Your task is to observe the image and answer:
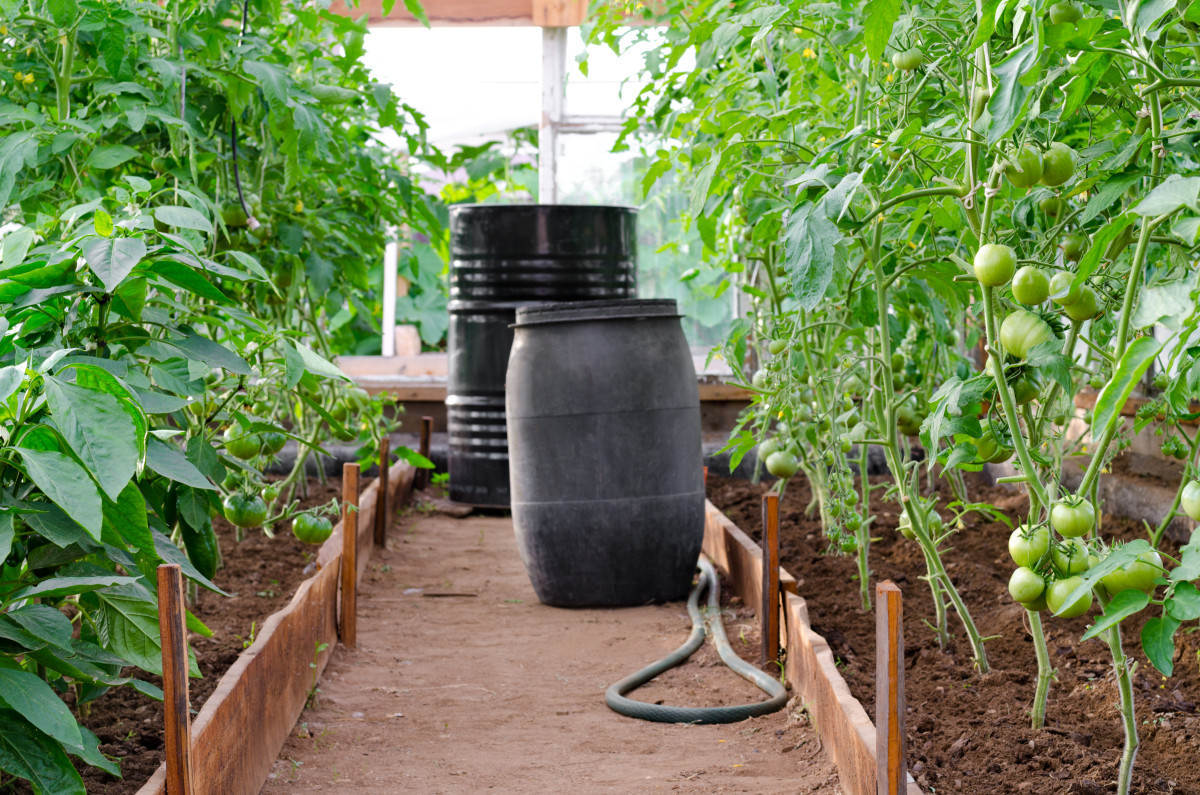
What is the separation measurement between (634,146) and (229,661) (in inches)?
165

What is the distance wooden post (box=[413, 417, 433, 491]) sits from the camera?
4805 millimetres

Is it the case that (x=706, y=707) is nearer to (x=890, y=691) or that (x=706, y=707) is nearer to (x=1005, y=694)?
(x=1005, y=694)

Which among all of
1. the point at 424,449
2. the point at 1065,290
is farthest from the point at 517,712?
the point at 424,449

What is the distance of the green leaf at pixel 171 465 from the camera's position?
125cm

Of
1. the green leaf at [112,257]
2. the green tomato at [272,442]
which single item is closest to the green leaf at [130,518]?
the green leaf at [112,257]

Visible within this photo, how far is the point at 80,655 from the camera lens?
1280 millimetres

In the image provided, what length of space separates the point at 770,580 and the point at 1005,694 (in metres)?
0.60

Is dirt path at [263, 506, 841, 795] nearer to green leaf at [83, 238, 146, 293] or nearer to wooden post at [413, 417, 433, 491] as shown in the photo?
green leaf at [83, 238, 146, 293]

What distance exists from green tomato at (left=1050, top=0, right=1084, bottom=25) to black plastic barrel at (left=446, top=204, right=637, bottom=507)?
10.9ft

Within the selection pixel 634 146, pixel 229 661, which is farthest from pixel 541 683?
pixel 634 146

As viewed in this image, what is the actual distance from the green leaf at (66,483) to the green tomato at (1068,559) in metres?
0.93

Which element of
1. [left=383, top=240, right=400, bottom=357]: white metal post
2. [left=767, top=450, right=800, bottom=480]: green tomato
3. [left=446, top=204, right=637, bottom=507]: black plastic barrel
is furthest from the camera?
[left=383, top=240, right=400, bottom=357]: white metal post

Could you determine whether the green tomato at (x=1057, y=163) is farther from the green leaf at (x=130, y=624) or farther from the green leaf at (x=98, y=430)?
the green leaf at (x=130, y=624)

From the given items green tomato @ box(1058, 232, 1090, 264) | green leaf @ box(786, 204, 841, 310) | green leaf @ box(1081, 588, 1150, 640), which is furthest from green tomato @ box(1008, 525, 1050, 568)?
green tomato @ box(1058, 232, 1090, 264)
